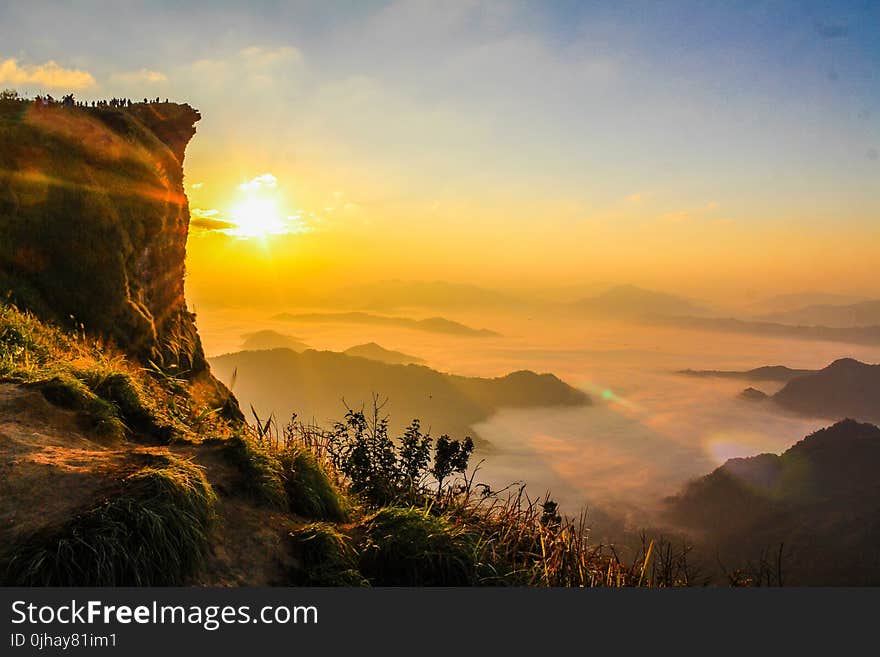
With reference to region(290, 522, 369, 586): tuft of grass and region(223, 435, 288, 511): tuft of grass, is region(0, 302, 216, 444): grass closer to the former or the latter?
region(223, 435, 288, 511): tuft of grass

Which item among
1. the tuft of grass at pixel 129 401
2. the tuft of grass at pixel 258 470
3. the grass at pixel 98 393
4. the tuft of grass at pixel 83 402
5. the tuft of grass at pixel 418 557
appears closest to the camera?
the tuft of grass at pixel 418 557

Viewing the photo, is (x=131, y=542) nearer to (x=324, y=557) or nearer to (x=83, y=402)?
(x=324, y=557)

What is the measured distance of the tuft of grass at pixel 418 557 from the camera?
19.9ft

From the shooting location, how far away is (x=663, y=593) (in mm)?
5113

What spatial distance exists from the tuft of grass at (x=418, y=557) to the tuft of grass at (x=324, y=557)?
21cm

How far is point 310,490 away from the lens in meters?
7.44

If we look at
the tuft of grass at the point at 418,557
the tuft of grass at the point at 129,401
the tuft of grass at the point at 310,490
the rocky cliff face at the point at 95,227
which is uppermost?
the rocky cliff face at the point at 95,227

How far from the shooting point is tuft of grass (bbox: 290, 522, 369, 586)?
18.9ft

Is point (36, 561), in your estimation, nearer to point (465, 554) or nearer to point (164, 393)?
point (465, 554)

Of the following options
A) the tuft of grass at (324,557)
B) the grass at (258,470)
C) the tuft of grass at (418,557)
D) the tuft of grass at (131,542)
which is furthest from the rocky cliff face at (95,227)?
the tuft of grass at (418,557)

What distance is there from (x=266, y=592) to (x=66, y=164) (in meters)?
20.4

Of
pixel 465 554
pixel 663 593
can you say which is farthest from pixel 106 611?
pixel 663 593

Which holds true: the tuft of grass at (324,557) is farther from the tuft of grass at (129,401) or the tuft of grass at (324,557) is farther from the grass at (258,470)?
the tuft of grass at (129,401)

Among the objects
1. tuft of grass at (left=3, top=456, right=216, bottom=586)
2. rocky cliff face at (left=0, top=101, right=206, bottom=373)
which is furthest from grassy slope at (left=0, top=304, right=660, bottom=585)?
rocky cliff face at (left=0, top=101, right=206, bottom=373)
